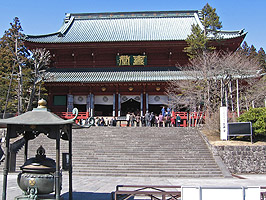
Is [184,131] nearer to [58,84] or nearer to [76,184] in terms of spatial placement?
[76,184]

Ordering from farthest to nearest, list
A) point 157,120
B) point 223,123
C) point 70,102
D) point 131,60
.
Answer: point 131,60, point 70,102, point 157,120, point 223,123

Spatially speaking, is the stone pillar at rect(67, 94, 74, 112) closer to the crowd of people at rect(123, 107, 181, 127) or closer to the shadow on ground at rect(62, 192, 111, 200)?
the crowd of people at rect(123, 107, 181, 127)

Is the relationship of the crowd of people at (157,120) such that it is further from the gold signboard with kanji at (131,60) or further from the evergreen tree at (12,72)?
the evergreen tree at (12,72)

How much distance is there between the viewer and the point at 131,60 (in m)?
25.1

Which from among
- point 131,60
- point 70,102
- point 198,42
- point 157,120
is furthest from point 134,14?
point 157,120

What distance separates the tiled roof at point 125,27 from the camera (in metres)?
26.1

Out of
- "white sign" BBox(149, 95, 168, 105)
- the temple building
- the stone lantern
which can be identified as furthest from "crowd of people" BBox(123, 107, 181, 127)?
the stone lantern

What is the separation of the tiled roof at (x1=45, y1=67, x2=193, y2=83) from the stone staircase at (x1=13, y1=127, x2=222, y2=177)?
631 centimetres

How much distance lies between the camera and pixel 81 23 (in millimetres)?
30984

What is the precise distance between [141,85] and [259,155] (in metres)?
12.9

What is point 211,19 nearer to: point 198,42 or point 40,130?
point 198,42

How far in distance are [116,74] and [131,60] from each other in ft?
7.26

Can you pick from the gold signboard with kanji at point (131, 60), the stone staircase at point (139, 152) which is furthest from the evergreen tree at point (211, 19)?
the stone staircase at point (139, 152)

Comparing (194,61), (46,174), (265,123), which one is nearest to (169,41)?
(194,61)
